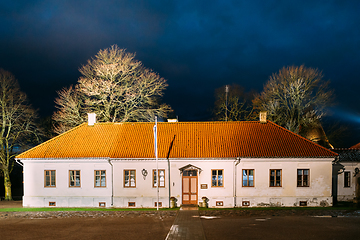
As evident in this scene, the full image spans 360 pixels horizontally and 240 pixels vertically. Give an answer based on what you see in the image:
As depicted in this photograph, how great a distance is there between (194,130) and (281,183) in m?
8.57

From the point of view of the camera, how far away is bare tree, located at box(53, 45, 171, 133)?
2842cm

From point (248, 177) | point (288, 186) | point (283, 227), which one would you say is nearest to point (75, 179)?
point (248, 177)

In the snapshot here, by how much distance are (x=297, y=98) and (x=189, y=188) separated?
1826cm

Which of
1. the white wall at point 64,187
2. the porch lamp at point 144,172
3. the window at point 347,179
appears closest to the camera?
the porch lamp at point 144,172

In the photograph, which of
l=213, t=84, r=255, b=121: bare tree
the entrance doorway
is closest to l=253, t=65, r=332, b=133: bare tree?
l=213, t=84, r=255, b=121: bare tree

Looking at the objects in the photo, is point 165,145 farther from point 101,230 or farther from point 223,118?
point 223,118

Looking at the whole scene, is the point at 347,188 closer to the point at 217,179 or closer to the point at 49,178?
the point at 217,179

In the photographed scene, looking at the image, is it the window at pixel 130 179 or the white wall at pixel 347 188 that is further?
the white wall at pixel 347 188

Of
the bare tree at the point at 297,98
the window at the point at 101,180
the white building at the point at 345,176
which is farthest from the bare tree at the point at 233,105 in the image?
the window at the point at 101,180

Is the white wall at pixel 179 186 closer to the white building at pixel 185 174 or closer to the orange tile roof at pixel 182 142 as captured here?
the white building at pixel 185 174

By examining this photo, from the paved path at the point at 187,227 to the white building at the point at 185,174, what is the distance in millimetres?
3195

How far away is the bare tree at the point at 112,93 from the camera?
93.2 ft

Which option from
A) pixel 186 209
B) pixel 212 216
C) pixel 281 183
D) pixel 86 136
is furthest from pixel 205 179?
pixel 86 136

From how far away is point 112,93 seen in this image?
28406mm
